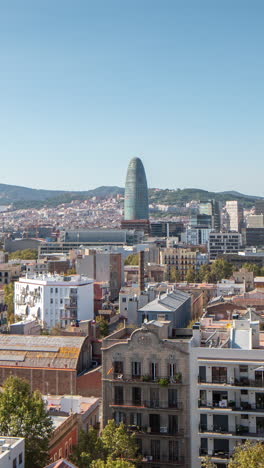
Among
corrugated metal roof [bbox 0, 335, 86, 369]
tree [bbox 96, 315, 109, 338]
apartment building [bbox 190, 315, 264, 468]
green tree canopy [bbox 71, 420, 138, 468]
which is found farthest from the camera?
tree [bbox 96, 315, 109, 338]

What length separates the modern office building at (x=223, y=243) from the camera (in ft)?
497

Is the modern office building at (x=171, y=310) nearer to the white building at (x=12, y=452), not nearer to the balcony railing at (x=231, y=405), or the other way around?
the balcony railing at (x=231, y=405)

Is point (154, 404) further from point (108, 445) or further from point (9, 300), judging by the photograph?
point (9, 300)

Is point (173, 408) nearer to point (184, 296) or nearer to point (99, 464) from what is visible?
point (99, 464)

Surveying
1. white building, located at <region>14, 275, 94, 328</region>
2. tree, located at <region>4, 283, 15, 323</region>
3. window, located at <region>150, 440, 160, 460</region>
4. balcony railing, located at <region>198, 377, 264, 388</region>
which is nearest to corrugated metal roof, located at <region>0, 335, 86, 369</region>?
window, located at <region>150, 440, 160, 460</region>

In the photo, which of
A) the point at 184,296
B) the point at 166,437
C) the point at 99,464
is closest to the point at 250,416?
the point at 166,437

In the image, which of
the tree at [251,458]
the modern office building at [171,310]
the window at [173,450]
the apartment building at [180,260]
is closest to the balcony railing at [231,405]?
the window at [173,450]

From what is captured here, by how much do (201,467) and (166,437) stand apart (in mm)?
1900

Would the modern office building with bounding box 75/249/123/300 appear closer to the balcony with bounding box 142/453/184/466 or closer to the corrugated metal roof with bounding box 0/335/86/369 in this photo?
the corrugated metal roof with bounding box 0/335/86/369

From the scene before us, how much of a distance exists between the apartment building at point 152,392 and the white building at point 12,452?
21.8 ft

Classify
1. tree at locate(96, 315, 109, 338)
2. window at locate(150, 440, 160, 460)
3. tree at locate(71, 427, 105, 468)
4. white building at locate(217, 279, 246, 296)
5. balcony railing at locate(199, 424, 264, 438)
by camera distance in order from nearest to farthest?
tree at locate(71, 427, 105, 468) → balcony railing at locate(199, 424, 264, 438) → window at locate(150, 440, 160, 460) → tree at locate(96, 315, 109, 338) → white building at locate(217, 279, 246, 296)

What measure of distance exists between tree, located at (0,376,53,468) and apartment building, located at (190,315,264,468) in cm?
639

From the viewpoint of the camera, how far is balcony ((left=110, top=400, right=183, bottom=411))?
2834 cm

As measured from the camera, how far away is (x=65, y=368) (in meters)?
38.2
